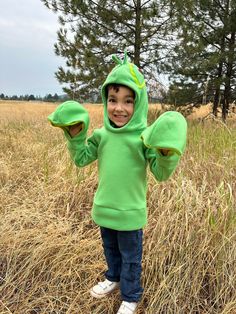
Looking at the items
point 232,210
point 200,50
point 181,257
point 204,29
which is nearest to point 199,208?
point 232,210

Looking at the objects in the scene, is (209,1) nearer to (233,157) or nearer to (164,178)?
(233,157)

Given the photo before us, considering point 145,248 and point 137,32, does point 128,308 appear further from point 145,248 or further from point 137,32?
point 137,32

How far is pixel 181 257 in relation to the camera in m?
2.19

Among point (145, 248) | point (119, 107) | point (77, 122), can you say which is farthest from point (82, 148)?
point (145, 248)

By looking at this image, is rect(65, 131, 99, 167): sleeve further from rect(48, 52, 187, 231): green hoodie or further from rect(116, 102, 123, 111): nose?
rect(116, 102, 123, 111): nose

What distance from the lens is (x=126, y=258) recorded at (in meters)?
1.79

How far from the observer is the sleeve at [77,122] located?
66.4 inches

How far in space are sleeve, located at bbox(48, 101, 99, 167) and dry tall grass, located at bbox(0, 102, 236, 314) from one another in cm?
75

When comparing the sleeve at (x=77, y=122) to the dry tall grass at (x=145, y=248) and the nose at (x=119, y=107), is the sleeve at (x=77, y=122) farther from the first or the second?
the dry tall grass at (x=145, y=248)

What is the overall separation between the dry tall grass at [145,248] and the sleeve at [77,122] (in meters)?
0.75

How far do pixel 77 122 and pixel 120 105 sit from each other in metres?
0.20

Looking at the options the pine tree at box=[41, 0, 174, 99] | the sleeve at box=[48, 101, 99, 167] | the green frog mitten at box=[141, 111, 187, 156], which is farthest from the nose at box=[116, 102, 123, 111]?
the pine tree at box=[41, 0, 174, 99]

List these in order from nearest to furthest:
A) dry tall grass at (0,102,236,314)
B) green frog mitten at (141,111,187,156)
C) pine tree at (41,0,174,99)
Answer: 1. green frog mitten at (141,111,187,156)
2. dry tall grass at (0,102,236,314)
3. pine tree at (41,0,174,99)

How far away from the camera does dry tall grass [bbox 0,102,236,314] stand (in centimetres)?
211
